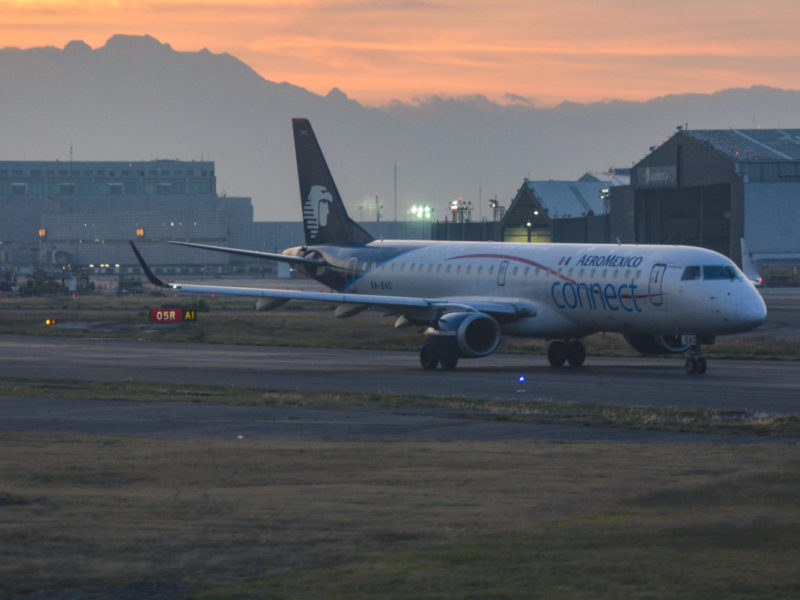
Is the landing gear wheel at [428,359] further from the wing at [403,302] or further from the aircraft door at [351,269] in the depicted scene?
the aircraft door at [351,269]

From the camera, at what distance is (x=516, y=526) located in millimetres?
13570

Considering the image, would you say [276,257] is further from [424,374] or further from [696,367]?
[696,367]

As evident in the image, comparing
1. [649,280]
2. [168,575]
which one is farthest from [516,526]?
[649,280]

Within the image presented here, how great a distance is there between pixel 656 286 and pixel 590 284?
7.89 feet

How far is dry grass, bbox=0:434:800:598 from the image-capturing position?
11.2m

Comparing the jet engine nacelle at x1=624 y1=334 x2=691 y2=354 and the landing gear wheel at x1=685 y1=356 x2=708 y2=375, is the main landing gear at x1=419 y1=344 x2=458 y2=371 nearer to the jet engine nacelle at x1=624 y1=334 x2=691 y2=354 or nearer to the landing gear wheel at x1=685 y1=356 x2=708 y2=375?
the jet engine nacelle at x1=624 y1=334 x2=691 y2=354

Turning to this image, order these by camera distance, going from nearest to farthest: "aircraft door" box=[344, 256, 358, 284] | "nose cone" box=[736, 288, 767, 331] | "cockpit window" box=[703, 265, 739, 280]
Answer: "nose cone" box=[736, 288, 767, 331] → "cockpit window" box=[703, 265, 739, 280] → "aircraft door" box=[344, 256, 358, 284]

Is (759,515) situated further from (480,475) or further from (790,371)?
(790,371)

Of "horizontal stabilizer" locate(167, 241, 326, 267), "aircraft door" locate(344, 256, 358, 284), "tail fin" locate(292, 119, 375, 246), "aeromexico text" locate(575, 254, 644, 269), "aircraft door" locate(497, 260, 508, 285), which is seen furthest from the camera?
"tail fin" locate(292, 119, 375, 246)

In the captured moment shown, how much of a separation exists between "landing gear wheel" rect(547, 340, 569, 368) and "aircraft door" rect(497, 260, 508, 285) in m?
2.77

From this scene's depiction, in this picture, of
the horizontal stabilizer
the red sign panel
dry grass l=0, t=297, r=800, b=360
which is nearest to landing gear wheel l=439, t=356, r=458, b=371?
the horizontal stabilizer

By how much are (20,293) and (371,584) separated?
116654 millimetres

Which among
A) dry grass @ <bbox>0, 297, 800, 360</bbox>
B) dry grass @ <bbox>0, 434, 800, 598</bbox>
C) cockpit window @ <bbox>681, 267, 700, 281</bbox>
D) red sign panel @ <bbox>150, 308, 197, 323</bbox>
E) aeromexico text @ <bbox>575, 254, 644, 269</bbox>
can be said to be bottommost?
dry grass @ <bbox>0, 434, 800, 598</bbox>

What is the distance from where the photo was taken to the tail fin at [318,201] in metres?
50.3
